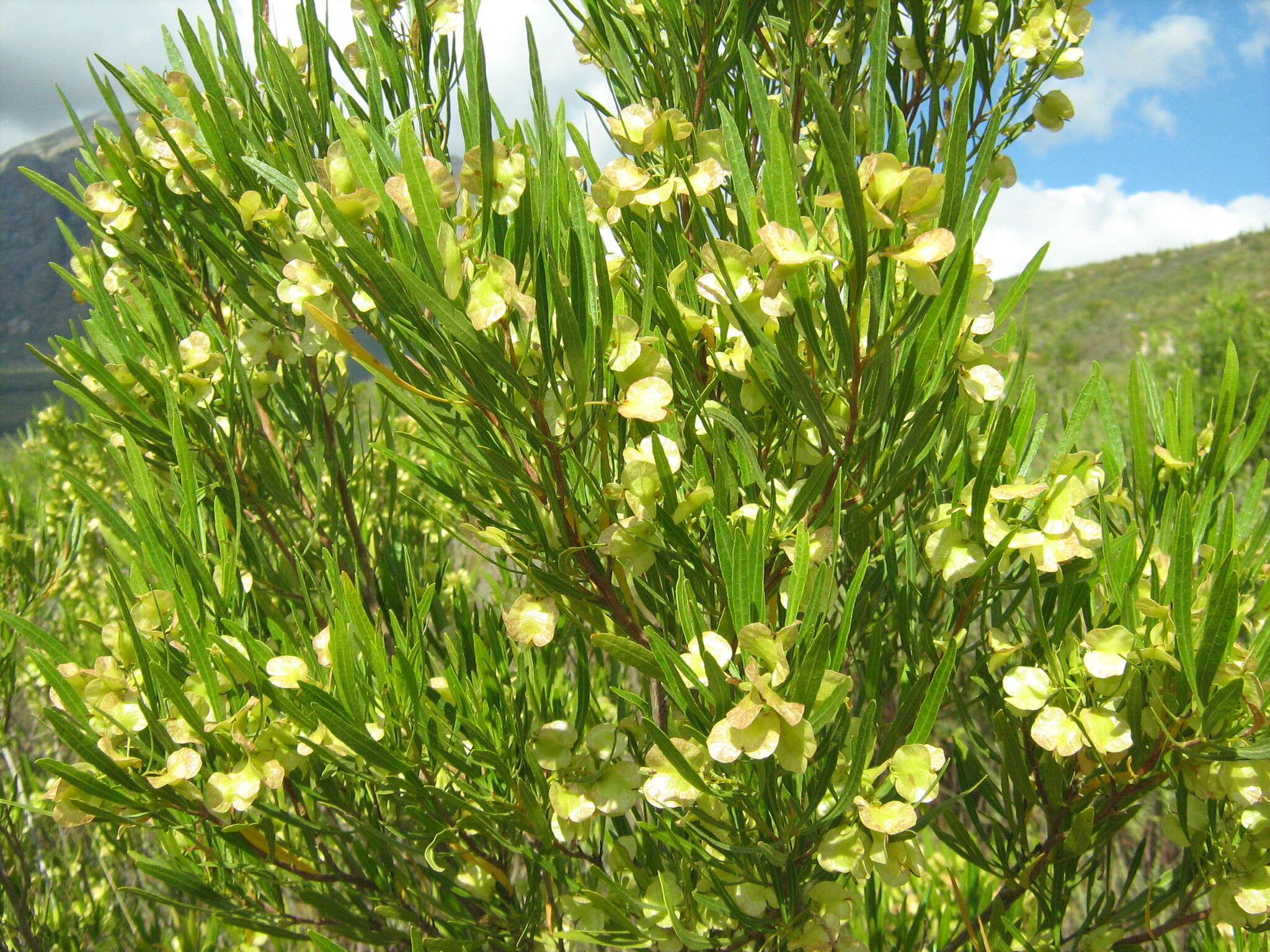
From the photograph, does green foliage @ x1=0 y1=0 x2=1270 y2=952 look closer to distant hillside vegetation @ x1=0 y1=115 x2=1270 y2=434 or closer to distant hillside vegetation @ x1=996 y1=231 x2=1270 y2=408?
distant hillside vegetation @ x1=0 y1=115 x2=1270 y2=434

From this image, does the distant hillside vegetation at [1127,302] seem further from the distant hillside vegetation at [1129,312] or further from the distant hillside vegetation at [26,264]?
the distant hillside vegetation at [26,264]

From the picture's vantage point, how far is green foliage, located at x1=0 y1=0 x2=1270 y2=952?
0.49 metres

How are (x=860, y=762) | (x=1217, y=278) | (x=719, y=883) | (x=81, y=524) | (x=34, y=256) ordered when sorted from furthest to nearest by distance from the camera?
(x=34, y=256), (x=1217, y=278), (x=81, y=524), (x=719, y=883), (x=860, y=762)

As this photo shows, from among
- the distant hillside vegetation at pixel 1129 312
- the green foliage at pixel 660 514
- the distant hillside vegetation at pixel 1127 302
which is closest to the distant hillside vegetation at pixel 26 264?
the distant hillside vegetation at pixel 1129 312

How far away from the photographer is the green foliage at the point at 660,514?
0.49 meters

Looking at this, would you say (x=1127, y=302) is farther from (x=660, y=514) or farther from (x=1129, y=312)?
(x=660, y=514)

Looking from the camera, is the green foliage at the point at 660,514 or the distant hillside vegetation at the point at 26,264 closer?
the green foliage at the point at 660,514

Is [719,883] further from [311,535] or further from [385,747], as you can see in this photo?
[311,535]

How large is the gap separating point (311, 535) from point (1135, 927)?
35.8 inches

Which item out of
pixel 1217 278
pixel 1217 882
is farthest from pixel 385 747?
pixel 1217 278

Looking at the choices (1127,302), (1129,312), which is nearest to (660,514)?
(1129,312)

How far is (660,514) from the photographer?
56 cm

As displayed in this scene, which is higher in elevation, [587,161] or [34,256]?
[34,256]

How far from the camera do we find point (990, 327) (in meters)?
0.55
